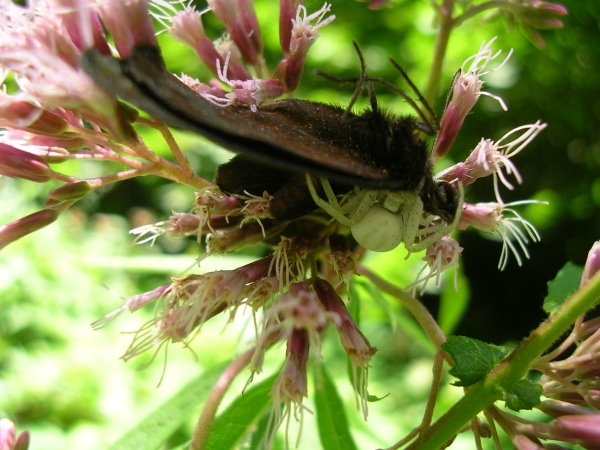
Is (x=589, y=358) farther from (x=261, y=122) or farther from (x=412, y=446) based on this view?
(x=261, y=122)

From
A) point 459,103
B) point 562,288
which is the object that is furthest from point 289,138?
point 562,288

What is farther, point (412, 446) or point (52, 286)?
point (52, 286)

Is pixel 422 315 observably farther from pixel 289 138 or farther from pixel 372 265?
pixel 372 265

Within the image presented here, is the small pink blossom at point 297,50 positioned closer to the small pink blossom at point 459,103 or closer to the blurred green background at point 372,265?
the small pink blossom at point 459,103

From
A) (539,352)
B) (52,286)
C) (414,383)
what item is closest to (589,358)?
(539,352)

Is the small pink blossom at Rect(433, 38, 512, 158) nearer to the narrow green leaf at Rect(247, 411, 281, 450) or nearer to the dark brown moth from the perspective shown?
the dark brown moth

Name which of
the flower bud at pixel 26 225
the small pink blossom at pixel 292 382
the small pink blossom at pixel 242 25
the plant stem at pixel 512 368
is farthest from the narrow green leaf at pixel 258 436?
the small pink blossom at pixel 242 25
